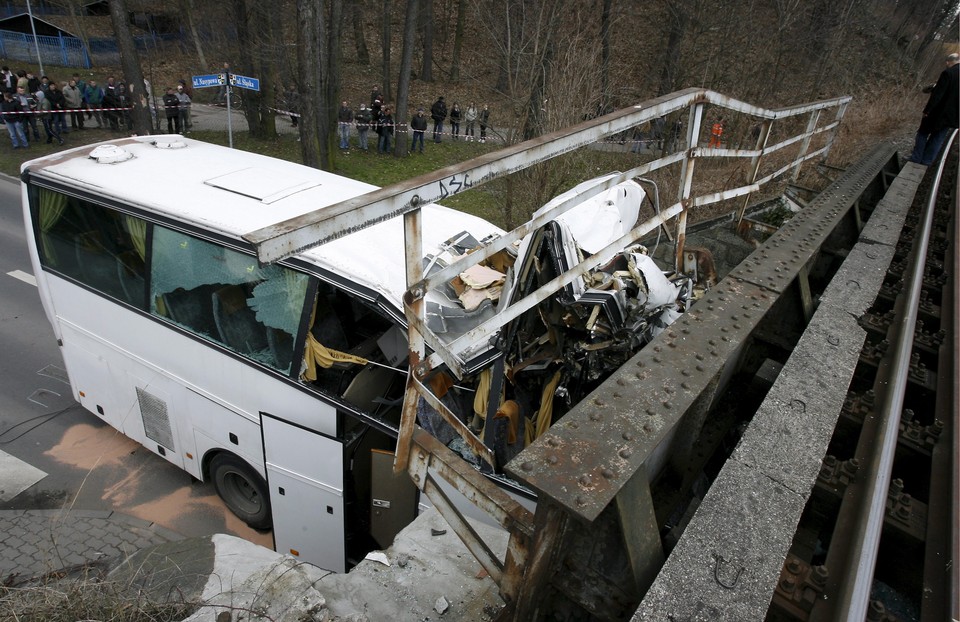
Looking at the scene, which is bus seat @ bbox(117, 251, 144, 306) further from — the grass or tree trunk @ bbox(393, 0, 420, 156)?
tree trunk @ bbox(393, 0, 420, 156)

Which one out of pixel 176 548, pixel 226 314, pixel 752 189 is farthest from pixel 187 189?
pixel 752 189

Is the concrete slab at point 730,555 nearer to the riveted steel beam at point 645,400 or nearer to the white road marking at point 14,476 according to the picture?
the riveted steel beam at point 645,400

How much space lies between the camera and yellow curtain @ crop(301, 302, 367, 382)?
179 inches

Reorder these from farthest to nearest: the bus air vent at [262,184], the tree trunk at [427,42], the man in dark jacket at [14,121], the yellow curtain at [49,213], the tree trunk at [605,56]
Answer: the tree trunk at [427,42] < the man in dark jacket at [14,121] < the tree trunk at [605,56] < the yellow curtain at [49,213] < the bus air vent at [262,184]

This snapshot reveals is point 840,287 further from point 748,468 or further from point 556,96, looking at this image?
point 556,96

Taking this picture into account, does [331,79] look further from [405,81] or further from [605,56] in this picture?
[605,56]

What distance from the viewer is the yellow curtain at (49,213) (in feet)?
18.8

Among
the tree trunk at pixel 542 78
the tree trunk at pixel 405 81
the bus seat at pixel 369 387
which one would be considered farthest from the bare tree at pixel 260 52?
the bus seat at pixel 369 387

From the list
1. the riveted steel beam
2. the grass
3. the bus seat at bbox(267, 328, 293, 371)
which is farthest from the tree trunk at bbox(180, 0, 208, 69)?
the riveted steel beam

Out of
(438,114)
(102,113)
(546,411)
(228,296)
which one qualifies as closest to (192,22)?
(102,113)

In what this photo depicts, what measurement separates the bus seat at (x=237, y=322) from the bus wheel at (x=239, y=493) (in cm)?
135

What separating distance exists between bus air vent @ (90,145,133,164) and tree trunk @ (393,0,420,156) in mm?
13162

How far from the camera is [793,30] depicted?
1695 cm

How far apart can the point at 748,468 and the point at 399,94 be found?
18.5m
